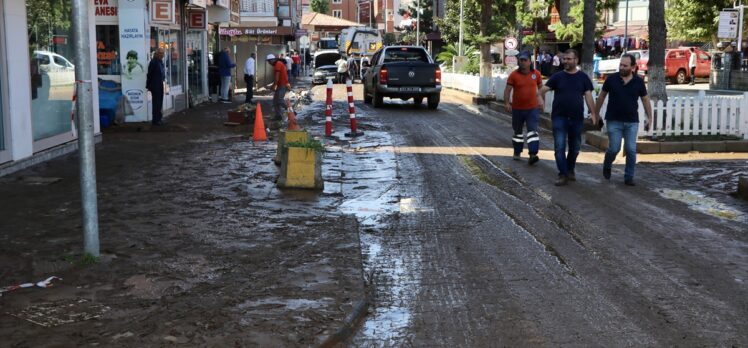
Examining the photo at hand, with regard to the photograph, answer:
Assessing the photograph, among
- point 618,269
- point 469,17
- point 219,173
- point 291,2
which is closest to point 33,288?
point 618,269

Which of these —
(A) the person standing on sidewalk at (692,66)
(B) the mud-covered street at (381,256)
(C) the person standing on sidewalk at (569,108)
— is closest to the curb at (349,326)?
(B) the mud-covered street at (381,256)

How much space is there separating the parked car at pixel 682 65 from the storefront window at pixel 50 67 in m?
38.2

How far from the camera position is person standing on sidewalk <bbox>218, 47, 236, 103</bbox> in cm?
2956

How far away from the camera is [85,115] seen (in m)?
6.90

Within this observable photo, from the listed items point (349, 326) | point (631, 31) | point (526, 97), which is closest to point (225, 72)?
point (526, 97)

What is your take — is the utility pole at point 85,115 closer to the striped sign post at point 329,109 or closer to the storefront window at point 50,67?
the storefront window at point 50,67

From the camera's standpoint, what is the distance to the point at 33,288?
6.40 metres

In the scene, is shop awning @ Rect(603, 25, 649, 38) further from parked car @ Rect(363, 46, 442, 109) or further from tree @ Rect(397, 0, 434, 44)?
parked car @ Rect(363, 46, 442, 109)

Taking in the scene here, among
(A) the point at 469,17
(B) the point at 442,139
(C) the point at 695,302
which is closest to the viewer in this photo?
(C) the point at 695,302

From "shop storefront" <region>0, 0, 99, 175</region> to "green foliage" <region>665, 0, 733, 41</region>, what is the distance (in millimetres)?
34640

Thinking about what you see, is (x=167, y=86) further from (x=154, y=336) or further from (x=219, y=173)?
(x=154, y=336)

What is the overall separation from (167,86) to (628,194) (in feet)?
50.5

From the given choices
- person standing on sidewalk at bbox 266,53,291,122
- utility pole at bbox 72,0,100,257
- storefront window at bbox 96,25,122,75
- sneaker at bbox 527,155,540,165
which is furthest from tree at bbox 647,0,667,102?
utility pole at bbox 72,0,100,257

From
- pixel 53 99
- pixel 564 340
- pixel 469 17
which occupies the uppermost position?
pixel 469 17
